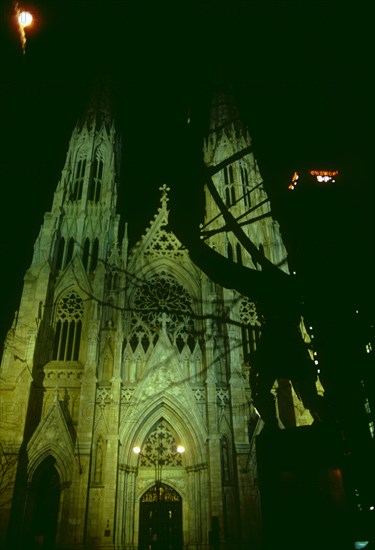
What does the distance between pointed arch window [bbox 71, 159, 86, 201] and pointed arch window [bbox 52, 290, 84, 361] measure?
746 cm

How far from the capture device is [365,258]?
4852mm

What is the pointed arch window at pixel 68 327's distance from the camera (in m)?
21.1

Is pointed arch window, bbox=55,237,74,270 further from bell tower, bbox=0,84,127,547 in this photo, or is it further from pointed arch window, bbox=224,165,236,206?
pointed arch window, bbox=224,165,236,206

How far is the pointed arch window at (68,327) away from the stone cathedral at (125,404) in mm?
60

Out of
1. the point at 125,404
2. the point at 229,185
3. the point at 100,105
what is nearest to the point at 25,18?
the point at 125,404

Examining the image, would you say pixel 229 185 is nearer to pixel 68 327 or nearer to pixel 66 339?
pixel 68 327

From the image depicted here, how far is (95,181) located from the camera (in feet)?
92.1

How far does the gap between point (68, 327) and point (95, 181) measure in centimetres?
1106

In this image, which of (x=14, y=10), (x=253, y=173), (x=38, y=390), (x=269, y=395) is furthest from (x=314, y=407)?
(x=253, y=173)

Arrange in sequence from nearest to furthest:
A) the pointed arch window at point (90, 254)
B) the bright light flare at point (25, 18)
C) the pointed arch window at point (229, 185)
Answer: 1. the bright light flare at point (25, 18)
2. the pointed arch window at point (90, 254)
3. the pointed arch window at point (229, 185)

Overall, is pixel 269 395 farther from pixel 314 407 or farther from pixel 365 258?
pixel 365 258

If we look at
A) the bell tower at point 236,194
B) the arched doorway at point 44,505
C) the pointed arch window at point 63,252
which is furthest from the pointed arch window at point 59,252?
the arched doorway at point 44,505

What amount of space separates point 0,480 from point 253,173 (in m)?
23.6

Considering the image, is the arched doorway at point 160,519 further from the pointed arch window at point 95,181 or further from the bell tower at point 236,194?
the pointed arch window at point 95,181
